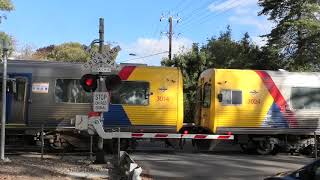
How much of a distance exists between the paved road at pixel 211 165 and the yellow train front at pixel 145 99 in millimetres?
1114

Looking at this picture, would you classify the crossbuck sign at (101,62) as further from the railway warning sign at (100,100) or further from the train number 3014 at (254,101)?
the train number 3014 at (254,101)

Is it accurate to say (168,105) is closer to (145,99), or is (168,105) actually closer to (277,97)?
(145,99)

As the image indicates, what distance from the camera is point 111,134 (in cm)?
1709

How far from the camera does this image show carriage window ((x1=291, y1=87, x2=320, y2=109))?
69.1ft

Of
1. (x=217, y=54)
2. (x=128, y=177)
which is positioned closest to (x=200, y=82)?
(x=128, y=177)

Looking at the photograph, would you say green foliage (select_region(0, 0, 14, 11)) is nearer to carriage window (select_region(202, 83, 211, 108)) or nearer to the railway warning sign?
carriage window (select_region(202, 83, 211, 108))

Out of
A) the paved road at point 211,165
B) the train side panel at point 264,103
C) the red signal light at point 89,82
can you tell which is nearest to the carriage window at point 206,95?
the train side panel at point 264,103

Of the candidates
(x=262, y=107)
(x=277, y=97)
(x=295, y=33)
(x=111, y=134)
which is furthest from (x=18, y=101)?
(x=295, y=33)

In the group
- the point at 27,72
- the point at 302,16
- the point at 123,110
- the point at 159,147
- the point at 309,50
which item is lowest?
the point at 159,147

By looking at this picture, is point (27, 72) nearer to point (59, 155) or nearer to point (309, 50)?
point (59, 155)

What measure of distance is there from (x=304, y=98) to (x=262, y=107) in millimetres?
1710

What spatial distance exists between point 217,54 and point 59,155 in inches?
1118

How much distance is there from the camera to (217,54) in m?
45.0

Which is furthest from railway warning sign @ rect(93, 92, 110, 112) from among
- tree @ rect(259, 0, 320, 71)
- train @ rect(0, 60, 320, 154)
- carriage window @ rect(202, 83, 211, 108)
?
tree @ rect(259, 0, 320, 71)
